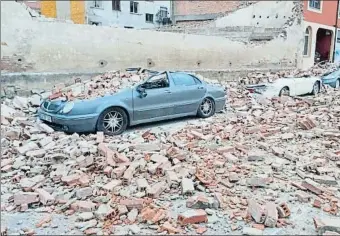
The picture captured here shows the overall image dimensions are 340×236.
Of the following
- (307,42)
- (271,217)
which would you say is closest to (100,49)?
(271,217)

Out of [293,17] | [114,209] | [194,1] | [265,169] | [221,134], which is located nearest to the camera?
[114,209]

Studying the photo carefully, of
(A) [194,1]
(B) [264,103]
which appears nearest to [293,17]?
(A) [194,1]

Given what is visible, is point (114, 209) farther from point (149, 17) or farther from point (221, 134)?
point (149, 17)

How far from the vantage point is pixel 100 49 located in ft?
40.1

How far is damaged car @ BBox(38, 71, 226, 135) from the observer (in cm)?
742

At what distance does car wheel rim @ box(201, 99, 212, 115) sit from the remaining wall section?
4.25 m

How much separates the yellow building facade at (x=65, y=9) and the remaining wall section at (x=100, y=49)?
35.2 feet

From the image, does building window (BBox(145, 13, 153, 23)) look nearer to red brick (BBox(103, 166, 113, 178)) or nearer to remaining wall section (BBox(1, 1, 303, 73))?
remaining wall section (BBox(1, 1, 303, 73))

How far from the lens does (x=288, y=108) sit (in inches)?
427

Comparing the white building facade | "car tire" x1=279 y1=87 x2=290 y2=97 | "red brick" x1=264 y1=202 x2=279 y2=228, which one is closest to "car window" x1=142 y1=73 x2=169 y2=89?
"red brick" x1=264 y1=202 x2=279 y2=228

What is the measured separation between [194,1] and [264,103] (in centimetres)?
1670

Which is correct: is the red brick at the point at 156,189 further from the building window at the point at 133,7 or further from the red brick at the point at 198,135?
the building window at the point at 133,7

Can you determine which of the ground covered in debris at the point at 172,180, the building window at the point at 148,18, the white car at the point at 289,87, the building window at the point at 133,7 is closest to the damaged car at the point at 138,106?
the ground covered in debris at the point at 172,180

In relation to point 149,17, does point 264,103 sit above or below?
below
